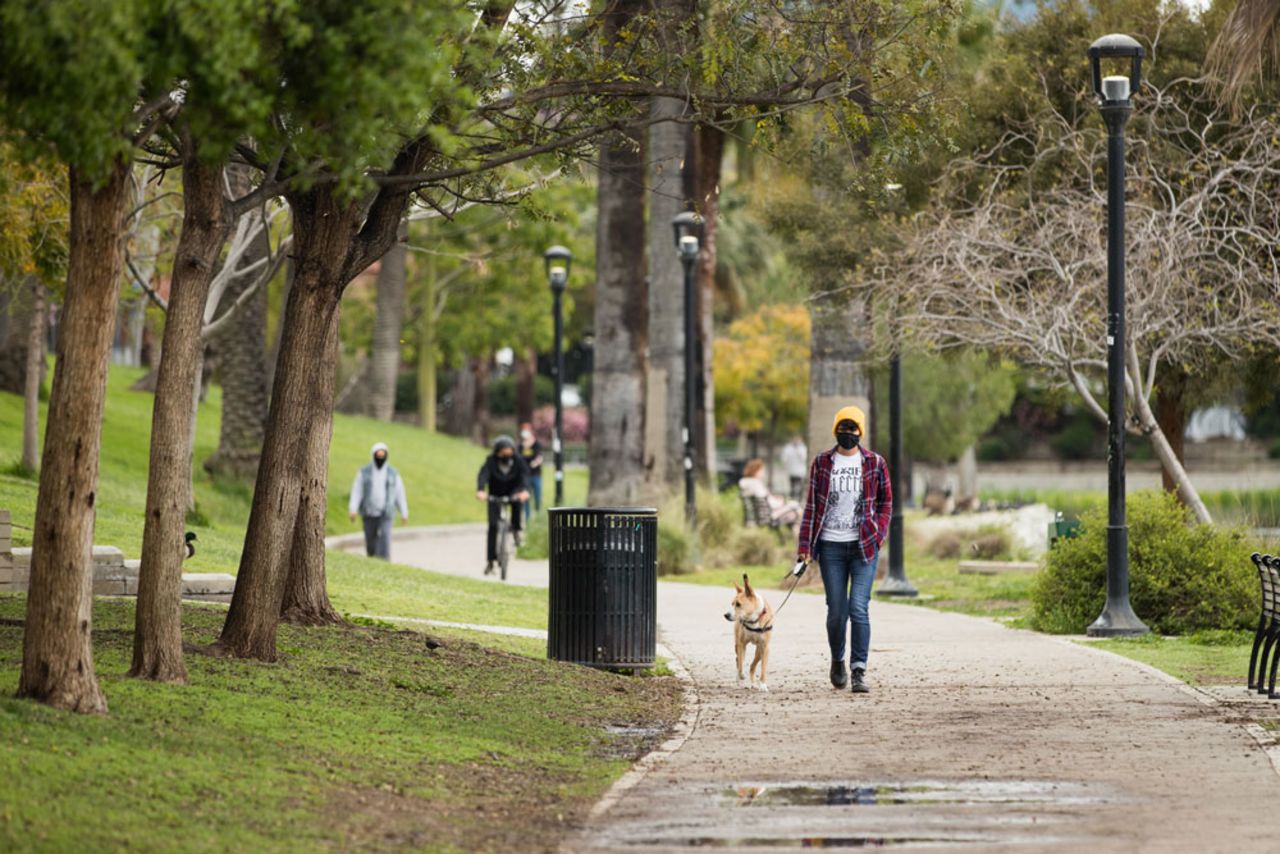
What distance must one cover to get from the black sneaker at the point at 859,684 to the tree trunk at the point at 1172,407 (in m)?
10.7

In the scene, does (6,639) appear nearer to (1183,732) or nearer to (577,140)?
(577,140)

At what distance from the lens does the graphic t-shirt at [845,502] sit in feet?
41.3

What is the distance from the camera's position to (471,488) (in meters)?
42.6

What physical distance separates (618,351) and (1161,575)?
13.1 meters

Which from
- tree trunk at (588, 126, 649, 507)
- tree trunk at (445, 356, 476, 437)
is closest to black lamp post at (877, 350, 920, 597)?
tree trunk at (588, 126, 649, 507)

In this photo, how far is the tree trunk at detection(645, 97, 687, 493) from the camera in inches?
1174

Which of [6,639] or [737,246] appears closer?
[6,639]

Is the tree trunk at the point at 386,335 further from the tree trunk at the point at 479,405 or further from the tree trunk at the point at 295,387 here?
the tree trunk at the point at 295,387

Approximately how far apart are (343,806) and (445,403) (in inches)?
2719

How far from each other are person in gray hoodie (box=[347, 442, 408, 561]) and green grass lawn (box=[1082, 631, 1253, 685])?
9.61m

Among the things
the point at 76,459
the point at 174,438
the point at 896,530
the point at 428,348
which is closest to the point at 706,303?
the point at 896,530

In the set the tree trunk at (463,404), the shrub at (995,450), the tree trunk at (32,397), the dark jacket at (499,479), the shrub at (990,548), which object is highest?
the tree trunk at (463,404)

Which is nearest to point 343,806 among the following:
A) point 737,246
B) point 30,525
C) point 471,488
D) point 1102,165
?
point 30,525

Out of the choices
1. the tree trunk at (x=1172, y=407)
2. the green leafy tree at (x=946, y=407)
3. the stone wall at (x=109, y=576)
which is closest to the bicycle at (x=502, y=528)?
the stone wall at (x=109, y=576)
